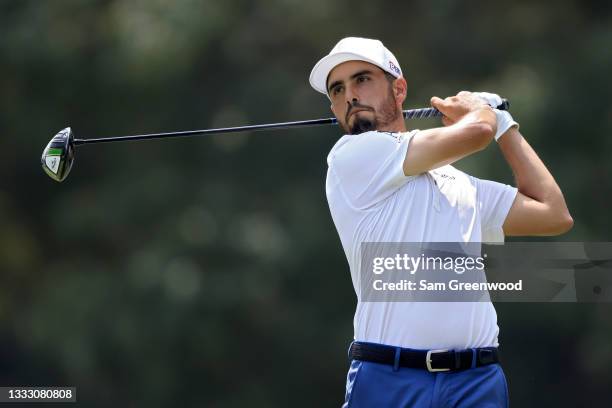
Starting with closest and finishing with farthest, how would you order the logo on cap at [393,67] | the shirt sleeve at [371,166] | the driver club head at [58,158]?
the shirt sleeve at [371,166] < the logo on cap at [393,67] < the driver club head at [58,158]

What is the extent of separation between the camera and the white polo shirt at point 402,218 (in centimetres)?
383

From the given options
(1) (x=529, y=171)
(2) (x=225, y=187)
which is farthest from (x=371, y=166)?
(2) (x=225, y=187)

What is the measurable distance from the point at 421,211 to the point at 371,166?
0.71 feet

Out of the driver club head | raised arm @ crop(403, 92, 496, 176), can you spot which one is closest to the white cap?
raised arm @ crop(403, 92, 496, 176)

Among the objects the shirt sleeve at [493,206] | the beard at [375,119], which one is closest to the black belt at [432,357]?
the shirt sleeve at [493,206]

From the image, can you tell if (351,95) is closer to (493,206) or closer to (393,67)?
(393,67)

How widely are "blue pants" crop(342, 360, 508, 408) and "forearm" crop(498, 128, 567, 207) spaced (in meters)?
0.67

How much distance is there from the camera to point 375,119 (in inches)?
166

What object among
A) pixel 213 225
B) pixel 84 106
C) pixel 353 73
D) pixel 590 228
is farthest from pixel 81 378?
pixel 353 73

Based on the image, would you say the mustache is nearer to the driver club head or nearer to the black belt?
the black belt

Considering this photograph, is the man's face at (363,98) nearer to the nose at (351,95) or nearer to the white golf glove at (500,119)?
the nose at (351,95)

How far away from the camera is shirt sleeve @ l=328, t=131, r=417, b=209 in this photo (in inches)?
155

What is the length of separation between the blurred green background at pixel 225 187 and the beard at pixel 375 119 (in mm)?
7860

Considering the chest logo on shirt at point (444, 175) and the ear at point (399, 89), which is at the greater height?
the ear at point (399, 89)
